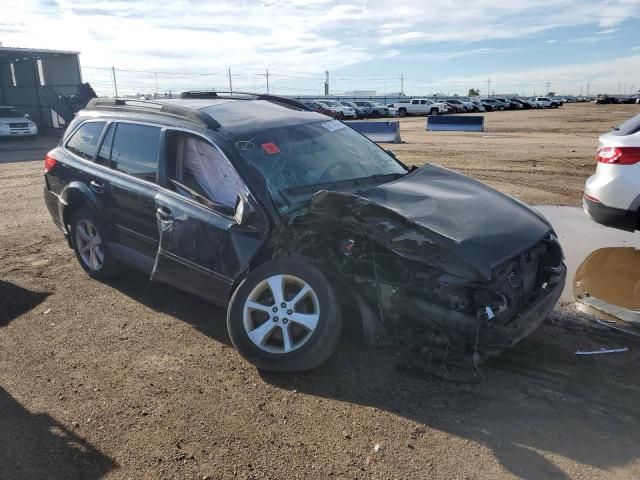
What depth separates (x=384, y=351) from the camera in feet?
13.3


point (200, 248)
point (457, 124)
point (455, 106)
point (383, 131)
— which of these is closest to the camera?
point (200, 248)

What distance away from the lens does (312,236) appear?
394 centimetres

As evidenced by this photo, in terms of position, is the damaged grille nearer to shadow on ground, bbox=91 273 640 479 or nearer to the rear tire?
shadow on ground, bbox=91 273 640 479

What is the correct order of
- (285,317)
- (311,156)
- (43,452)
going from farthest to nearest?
(311,156), (285,317), (43,452)

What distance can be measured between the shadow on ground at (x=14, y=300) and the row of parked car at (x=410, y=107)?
3032 cm

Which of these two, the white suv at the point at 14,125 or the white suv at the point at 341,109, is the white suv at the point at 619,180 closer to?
the white suv at the point at 14,125

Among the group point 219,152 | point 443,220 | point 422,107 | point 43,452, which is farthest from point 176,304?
point 422,107

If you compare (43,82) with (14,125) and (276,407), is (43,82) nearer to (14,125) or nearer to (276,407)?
(14,125)

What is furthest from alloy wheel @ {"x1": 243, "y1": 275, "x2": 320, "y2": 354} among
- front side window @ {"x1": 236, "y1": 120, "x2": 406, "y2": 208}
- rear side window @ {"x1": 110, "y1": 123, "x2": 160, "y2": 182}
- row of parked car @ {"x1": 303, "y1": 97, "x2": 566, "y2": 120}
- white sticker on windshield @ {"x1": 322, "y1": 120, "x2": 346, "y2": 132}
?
row of parked car @ {"x1": 303, "y1": 97, "x2": 566, "y2": 120}

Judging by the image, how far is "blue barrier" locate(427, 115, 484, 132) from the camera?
26078 millimetres

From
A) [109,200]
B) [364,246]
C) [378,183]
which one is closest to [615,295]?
[378,183]

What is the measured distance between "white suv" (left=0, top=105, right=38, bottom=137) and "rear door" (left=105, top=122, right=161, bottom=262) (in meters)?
23.6

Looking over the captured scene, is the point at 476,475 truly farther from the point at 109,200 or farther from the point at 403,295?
the point at 109,200

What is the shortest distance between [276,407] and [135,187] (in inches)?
97.6
